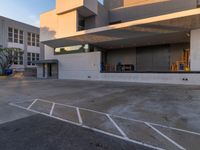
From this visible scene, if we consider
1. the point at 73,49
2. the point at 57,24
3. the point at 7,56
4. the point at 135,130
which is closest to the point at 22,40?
the point at 7,56

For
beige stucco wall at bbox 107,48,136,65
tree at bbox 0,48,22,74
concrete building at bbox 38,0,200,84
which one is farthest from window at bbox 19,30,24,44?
beige stucco wall at bbox 107,48,136,65

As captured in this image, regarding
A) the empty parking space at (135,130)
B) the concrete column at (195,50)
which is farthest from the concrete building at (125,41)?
the empty parking space at (135,130)

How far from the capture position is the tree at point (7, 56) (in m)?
25.0

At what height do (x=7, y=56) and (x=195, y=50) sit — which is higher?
(x=7, y=56)

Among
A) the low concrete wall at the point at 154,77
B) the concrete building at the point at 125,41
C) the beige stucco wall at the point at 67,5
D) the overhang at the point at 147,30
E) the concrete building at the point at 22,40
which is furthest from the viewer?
the concrete building at the point at 22,40

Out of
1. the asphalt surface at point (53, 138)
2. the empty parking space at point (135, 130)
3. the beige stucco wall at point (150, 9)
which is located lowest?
the asphalt surface at point (53, 138)

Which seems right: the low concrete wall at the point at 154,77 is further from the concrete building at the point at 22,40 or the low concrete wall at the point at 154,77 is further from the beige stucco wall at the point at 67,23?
the concrete building at the point at 22,40

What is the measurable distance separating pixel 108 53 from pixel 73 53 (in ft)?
20.1

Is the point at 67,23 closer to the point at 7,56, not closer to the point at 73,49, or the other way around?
the point at 73,49

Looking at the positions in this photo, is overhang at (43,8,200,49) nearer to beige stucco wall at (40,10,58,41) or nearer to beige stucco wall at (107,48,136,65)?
beige stucco wall at (40,10,58,41)

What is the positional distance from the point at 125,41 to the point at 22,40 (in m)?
23.7

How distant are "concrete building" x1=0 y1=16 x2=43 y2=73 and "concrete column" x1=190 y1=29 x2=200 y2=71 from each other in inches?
975

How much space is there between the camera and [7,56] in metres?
25.2

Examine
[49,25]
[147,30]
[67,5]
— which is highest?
[67,5]
